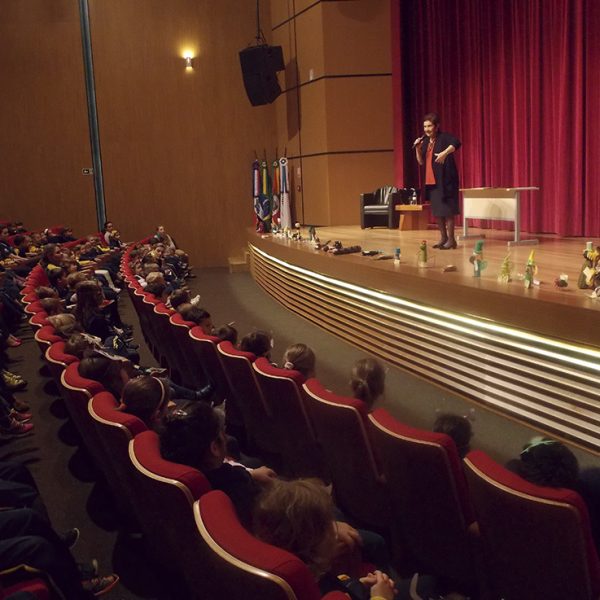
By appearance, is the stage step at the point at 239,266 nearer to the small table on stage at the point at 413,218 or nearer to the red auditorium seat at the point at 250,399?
the small table on stage at the point at 413,218

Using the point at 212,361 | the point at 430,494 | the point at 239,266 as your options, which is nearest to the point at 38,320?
the point at 212,361

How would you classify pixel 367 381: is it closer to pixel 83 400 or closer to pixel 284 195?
pixel 83 400

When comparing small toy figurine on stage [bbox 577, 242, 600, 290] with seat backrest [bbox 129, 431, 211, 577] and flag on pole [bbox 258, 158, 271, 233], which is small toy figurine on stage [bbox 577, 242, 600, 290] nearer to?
seat backrest [bbox 129, 431, 211, 577]

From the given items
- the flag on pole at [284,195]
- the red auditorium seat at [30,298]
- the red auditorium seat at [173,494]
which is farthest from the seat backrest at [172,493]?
the flag on pole at [284,195]

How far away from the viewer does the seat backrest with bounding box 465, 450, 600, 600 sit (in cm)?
134

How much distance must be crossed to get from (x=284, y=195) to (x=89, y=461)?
7829 millimetres

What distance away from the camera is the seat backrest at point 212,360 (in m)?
3.04

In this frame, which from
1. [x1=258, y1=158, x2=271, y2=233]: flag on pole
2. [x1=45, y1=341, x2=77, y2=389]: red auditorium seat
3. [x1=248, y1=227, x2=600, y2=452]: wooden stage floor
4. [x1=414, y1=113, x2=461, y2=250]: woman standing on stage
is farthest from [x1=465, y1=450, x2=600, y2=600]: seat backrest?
[x1=258, y1=158, x2=271, y2=233]: flag on pole

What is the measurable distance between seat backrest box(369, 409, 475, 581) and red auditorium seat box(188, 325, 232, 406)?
129cm

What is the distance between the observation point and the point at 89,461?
9.86 ft

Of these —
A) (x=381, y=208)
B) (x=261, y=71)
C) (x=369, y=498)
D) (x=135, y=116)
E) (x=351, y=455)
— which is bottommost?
(x=369, y=498)

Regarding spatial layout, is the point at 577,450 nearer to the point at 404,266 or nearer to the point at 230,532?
the point at 404,266

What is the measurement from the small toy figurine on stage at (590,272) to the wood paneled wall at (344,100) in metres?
6.16

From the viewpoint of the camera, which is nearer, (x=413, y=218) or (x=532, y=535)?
(x=532, y=535)
